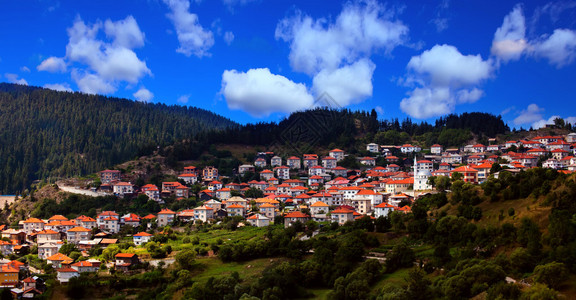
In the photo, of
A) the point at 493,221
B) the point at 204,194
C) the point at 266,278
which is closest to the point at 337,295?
the point at 266,278

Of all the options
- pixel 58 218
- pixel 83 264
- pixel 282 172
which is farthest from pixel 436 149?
pixel 83 264

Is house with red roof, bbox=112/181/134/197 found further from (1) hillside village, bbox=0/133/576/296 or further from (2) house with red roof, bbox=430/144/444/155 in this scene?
Answer: (2) house with red roof, bbox=430/144/444/155

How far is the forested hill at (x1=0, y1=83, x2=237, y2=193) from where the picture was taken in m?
86.4

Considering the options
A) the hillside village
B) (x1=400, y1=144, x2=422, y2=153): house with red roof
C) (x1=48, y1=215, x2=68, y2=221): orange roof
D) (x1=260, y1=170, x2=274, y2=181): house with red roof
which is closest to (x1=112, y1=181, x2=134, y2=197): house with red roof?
the hillside village

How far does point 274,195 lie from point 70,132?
6974cm

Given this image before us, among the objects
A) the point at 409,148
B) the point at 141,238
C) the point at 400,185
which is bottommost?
the point at 141,238

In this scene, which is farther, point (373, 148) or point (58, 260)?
point (373, 148)

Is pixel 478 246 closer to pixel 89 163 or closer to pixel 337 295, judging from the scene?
pixel 337 295

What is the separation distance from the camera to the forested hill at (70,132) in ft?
283

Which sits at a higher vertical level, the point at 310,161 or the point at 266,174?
the point at 310,161

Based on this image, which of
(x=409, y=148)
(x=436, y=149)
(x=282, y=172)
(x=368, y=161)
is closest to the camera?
(x=282, y=172)

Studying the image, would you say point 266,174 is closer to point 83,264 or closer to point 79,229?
point 79,229

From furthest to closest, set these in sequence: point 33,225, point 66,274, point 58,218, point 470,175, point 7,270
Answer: point 58,218 → point 33,225 → point 470,175 → point 66,274 → point 7,270

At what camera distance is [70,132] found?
106m
